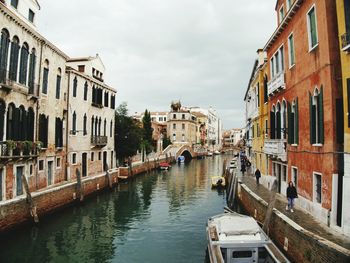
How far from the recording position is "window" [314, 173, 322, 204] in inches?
388

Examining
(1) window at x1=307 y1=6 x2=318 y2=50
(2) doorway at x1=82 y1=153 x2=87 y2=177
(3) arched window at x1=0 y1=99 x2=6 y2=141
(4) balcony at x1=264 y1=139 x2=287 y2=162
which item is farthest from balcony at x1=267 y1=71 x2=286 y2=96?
(2) doorway at x1=82 y1=153 x2=87 y2=177

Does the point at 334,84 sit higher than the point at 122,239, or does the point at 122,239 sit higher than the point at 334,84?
the point at 334,84

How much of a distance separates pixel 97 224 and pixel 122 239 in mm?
2586

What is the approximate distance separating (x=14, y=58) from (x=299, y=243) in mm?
13642

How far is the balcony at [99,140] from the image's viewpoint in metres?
24.3

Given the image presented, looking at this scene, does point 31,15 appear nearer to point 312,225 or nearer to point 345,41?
point 345,41

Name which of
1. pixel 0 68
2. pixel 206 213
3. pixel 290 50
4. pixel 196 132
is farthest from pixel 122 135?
pixel 196 132

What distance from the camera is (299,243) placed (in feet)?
25.6

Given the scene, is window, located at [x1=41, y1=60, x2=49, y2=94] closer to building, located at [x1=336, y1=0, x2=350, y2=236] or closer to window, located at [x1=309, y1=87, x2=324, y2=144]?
window, located at [x1=309, y1=87, x2=324, y2=144]

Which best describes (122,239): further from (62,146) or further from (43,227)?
(62,146)

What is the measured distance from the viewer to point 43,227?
13.3 metres

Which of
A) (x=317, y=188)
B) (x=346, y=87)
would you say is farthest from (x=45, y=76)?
(x=346, y=87)

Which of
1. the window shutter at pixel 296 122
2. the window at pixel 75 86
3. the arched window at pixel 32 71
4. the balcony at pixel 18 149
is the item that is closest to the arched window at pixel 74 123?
the window at pixel 75 86

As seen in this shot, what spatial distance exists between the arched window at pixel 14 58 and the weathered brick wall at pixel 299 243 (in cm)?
1197
